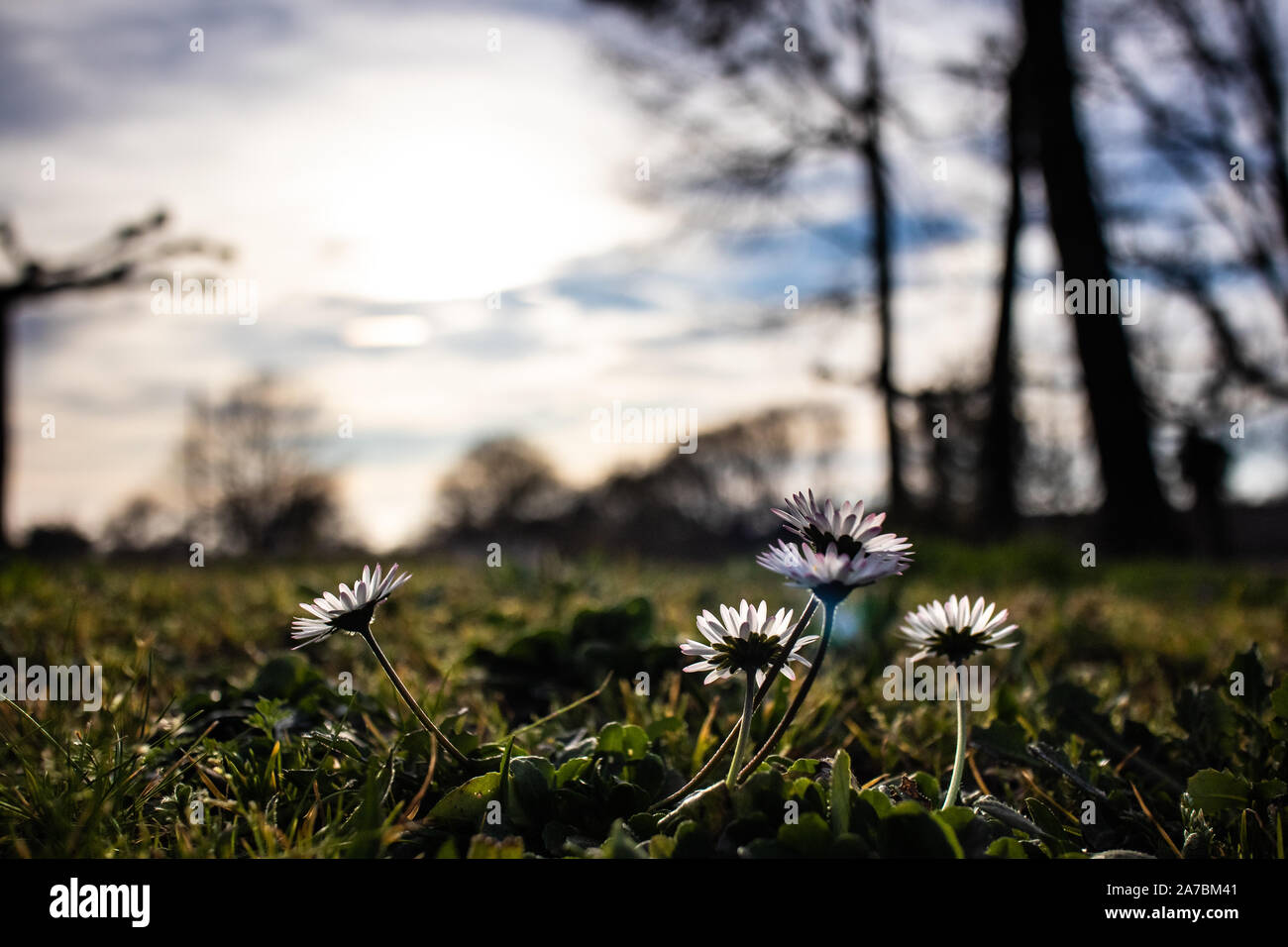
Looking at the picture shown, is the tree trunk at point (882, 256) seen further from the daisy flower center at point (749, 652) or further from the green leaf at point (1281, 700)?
the daisy flower center at point (749, 652)

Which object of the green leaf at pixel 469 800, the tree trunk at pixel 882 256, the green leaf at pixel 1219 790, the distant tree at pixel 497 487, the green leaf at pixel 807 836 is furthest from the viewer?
the distant tree at pixel 497 487

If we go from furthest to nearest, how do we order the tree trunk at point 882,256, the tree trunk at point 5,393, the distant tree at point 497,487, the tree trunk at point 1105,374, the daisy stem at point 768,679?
the distant tree at point 497,487, the tree trunk at point 882,256, the tree trunk at point 5,393, the tree trunk at point 1105,374, the daisy stem at point 768,679

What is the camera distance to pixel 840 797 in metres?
1.11

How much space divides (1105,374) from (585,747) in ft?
25.6

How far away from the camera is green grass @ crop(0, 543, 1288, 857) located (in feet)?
3.99

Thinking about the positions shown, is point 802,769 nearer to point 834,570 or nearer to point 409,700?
point 834,570

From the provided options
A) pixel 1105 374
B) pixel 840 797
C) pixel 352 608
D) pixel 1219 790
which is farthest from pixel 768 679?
pixel 1105 374

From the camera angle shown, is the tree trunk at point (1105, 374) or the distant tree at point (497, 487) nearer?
the tree trunk at point (1105, 374)

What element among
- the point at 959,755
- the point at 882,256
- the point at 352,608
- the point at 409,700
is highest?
the point at 882,256

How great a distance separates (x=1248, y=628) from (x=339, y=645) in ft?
11.5

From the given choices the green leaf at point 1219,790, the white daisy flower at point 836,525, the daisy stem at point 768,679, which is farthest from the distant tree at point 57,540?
the green leaf at point 1219,790

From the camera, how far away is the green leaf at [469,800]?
129 cm

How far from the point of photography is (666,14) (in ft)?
34.4
